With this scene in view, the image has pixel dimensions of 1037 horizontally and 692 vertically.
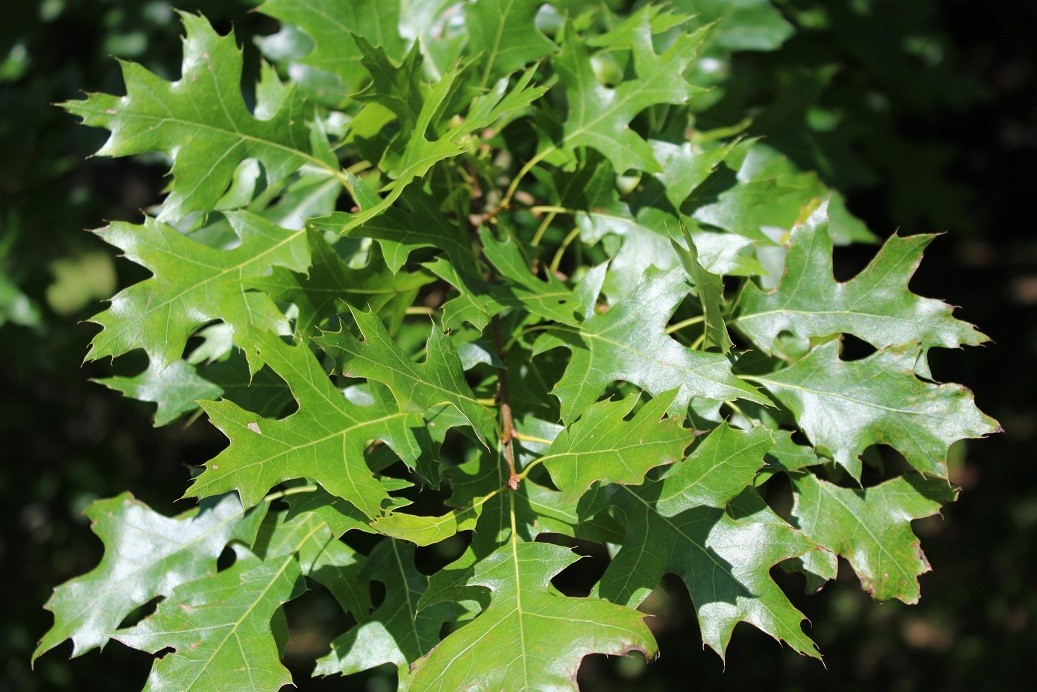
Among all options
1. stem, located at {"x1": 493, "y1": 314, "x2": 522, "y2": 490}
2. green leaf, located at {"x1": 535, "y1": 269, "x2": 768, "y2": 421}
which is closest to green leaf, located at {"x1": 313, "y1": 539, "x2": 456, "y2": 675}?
stem, located at {"x1": 493, "y1": 314, "x2": 522, "y2": 490}

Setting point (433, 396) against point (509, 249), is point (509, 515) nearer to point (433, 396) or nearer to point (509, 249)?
point (433, 396)

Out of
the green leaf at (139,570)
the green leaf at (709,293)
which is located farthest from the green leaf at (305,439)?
the green leaf at (709,293)

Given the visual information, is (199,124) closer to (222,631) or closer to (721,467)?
(222,631)

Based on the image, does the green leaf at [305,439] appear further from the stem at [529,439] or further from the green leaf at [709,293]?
the green leaf at [709,293]

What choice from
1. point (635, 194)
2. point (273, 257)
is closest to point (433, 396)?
point (273, 257)

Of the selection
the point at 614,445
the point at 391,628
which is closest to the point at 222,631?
the point at 391,628

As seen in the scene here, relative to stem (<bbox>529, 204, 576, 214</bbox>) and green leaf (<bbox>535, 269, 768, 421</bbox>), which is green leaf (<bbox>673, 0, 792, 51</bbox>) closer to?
stem (<bbox>529, 204, 576, 214</bbox>)
